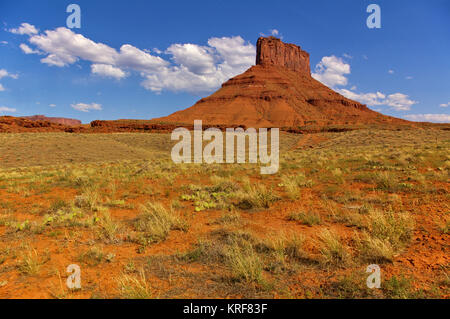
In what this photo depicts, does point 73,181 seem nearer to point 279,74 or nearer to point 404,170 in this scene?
point 404,170

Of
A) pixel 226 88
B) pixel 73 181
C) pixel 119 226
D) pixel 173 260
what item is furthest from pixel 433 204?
pixel 226 88

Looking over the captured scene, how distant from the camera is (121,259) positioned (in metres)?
3.94

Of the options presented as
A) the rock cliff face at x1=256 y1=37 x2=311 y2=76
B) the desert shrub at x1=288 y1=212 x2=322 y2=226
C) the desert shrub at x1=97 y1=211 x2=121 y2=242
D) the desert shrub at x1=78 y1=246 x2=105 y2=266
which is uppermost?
the rock cliff face at x1=256 y1=37 x2=311 y2=76

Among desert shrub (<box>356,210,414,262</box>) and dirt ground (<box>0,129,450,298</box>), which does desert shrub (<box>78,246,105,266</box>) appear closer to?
dirt ground (<box>0,129,450,298</box>)

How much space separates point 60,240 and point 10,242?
3.10ft

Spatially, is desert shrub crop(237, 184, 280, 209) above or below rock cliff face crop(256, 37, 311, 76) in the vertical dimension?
below

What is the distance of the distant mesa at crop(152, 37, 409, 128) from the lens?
96.4 m

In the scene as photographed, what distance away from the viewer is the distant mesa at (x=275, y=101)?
96.4m

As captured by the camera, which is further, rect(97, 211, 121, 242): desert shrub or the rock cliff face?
the rock cliff face

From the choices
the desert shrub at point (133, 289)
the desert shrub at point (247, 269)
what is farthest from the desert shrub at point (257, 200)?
the desert shrub at point (133, 289)

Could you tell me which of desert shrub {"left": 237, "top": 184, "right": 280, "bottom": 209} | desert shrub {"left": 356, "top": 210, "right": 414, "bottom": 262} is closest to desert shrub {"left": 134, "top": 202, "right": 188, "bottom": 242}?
desert shrub {"left": 237, "top": 184, "right": 280, "bottom": 209}

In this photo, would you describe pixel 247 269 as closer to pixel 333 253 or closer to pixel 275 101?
pixel 333 253

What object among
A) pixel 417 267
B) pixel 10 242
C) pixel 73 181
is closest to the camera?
pixel 417 267

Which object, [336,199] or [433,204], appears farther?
[336,199]
